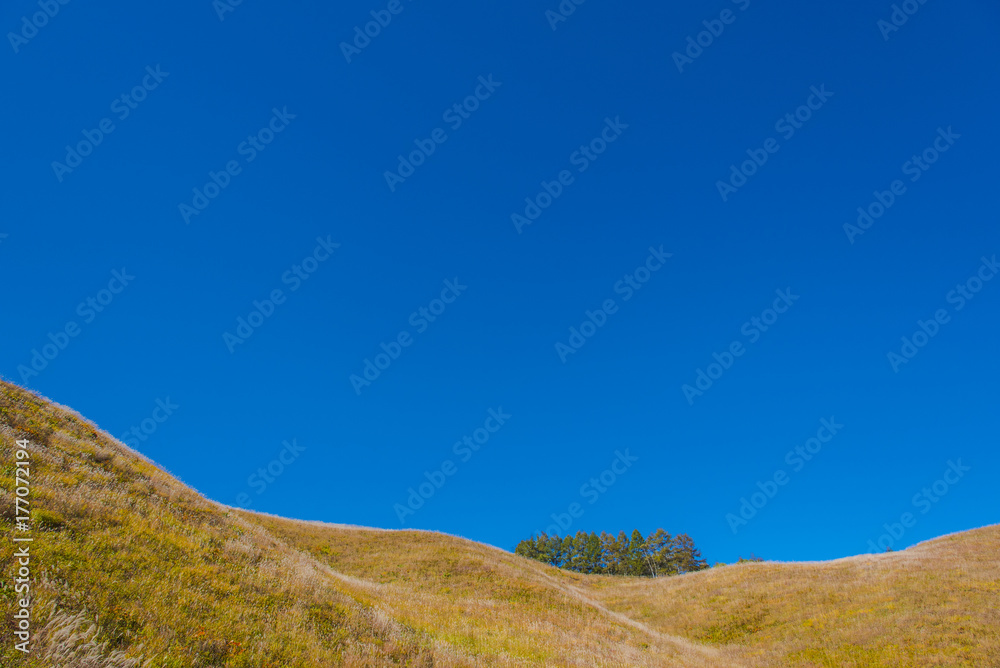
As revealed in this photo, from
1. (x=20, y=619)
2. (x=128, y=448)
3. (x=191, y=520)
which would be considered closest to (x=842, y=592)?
(x=191, y=520)

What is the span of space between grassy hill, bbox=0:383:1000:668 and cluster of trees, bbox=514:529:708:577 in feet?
141

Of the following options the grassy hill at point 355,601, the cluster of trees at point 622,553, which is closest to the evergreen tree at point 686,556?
the cluster of trees at point 622,553

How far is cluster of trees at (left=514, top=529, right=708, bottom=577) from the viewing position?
74938 millimetres

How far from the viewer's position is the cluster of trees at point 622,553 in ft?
246

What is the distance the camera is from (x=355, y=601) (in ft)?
46.8

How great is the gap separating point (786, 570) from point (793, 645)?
17343mm

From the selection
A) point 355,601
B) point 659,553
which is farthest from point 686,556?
point 355,601

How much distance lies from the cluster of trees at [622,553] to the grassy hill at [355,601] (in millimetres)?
42972

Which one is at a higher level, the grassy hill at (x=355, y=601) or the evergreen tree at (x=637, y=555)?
the evergreen tree at (x=637, y=555)

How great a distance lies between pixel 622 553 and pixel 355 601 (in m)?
74.8

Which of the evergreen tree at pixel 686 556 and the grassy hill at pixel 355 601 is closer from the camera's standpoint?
the grassy hill at pixel 355 601

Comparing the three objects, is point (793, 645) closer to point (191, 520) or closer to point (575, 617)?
point (575, 617)

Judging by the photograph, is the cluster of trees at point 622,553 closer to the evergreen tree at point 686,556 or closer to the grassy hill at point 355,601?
the evergreen tree at point 686,556

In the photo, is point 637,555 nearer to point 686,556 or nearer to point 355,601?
point 686,556
